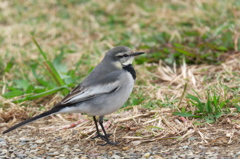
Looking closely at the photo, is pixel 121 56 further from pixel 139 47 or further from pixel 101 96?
pixel 139 47

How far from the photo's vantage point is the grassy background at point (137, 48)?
5.83 metres

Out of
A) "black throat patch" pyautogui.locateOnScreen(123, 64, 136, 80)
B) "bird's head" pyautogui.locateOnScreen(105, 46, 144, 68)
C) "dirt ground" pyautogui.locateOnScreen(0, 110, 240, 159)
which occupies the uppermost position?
"bird's head" pyautogui.locateOnScreen(105, 46, 144, 68)

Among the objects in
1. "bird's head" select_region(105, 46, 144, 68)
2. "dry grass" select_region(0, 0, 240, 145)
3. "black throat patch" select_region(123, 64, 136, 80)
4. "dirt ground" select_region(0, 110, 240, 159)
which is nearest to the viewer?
"dirt ground" select_region(0, 110, 240, 159)

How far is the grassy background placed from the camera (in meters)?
5.83

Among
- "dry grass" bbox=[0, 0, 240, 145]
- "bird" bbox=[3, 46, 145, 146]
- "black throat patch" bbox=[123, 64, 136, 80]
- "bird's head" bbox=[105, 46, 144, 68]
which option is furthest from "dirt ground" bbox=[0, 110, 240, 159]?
"bird's head" bbox=[105, 46, 144, 68]

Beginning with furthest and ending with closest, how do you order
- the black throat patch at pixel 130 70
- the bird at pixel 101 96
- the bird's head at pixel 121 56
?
the bird's head at pixel 121 56
the black throat patch at pixel 130 70
the bird at pixel 101 96

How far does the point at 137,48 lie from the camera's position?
8.11 meters

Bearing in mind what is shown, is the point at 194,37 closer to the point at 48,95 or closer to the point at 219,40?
the point at 219,40

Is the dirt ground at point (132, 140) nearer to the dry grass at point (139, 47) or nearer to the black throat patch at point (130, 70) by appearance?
the dry grass at point (139, 47)

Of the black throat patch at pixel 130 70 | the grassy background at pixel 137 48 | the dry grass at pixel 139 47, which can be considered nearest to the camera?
the dry grass at pixel 139 47

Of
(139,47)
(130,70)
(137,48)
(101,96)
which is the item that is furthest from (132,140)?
(137,48)

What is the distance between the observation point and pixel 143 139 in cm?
471

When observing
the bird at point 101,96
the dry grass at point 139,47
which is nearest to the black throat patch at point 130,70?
the bird at point 101,96

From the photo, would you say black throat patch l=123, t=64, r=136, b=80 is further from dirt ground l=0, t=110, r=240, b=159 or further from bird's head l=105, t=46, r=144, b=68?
dirt ground l=0, t=110, r=240, b=159
